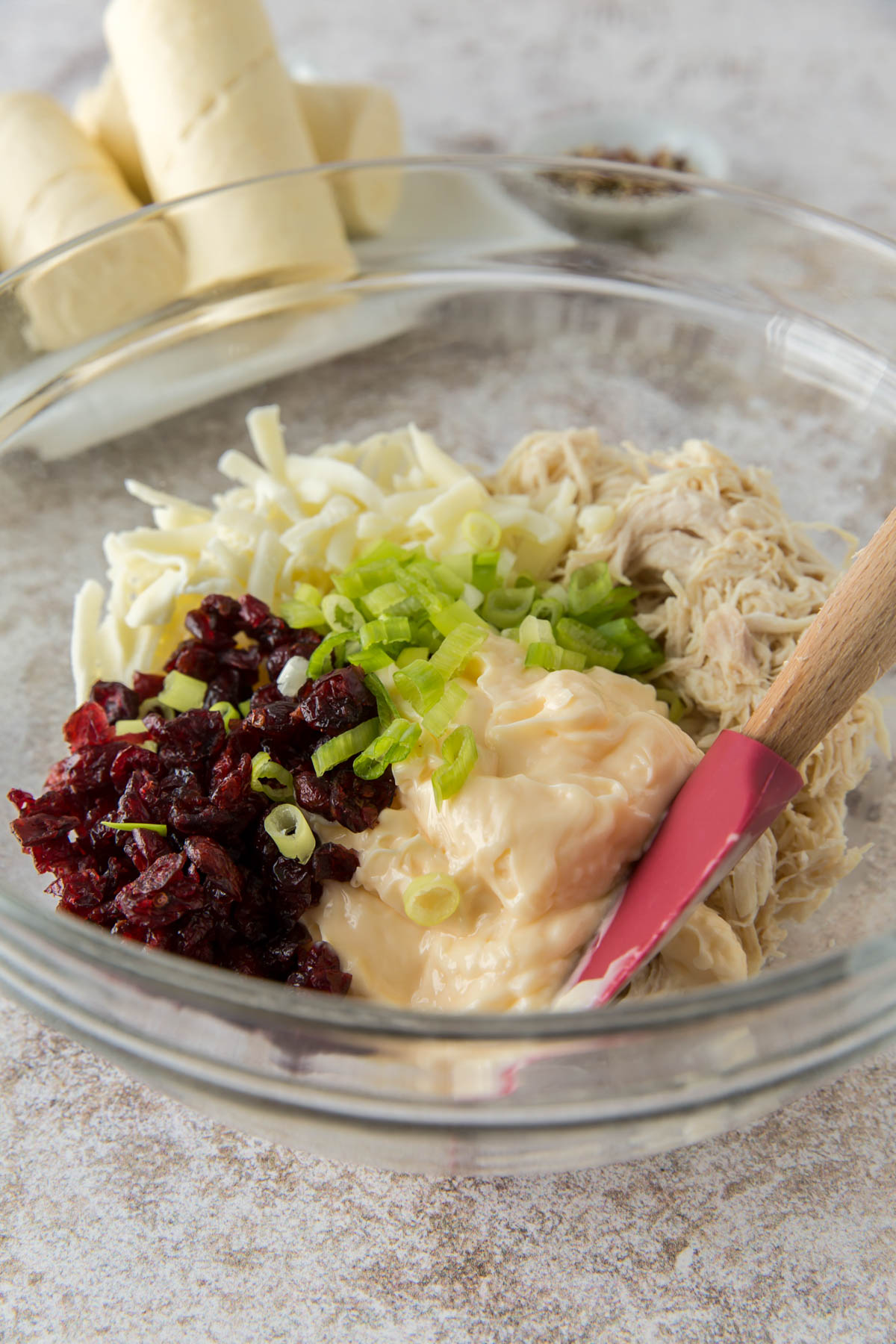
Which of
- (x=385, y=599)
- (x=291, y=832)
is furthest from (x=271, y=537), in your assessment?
(x=291, y=832)

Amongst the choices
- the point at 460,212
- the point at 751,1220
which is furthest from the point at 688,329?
the point at 751,1220

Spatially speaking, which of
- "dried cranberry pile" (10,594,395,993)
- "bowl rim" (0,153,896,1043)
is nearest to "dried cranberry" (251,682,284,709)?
"dried cranberry pile" (10,594,395,993)

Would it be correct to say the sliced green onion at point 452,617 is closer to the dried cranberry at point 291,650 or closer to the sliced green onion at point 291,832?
the dried cranberry at point 291,650

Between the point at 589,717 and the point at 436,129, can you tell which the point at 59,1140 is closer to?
the point at 589,717

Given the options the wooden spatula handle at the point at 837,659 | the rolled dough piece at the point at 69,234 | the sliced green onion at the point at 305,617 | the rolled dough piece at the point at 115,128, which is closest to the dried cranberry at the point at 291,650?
the sliced green onion at the point at 305,617

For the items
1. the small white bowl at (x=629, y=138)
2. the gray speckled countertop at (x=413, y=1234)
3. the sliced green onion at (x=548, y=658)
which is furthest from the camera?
the small white bowl at (x=629, y=138)

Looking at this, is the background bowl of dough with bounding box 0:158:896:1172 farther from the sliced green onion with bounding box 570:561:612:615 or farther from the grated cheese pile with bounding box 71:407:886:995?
the sliced green onion with bounding box 570:561:612:615
